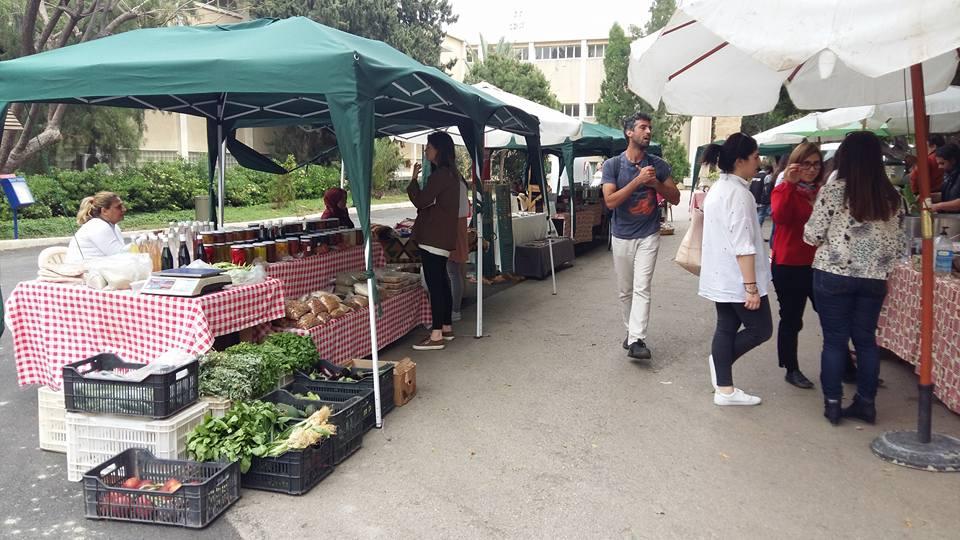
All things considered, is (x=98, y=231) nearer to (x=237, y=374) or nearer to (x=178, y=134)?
(x=237, y=374)

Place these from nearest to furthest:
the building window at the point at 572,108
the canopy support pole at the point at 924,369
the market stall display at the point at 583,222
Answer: the canopy support pole at the point at 924,369
the market stall display at the point at 583,222
the building window at the point at 572,108

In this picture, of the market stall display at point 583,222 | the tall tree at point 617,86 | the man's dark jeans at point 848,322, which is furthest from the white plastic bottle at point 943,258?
the tall tree at point 617,86

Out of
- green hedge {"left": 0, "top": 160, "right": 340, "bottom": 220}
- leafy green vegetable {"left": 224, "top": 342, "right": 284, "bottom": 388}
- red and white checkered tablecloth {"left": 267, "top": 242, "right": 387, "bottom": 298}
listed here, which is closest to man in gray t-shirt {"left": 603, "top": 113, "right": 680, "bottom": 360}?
red and white checkered tablecloth {"left": 267, "top": 242, "right": 387, "bottom": 298}

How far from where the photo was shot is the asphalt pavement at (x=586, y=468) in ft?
10.9

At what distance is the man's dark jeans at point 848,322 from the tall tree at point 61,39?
644 inches

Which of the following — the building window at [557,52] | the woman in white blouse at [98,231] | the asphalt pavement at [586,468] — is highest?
the building window at [557,52]

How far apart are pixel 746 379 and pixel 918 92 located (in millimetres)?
2524

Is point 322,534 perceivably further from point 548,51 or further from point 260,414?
point 548,51

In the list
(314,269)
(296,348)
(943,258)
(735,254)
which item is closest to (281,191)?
(314,269)

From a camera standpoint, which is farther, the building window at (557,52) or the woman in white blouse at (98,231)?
the building window at (557,52)

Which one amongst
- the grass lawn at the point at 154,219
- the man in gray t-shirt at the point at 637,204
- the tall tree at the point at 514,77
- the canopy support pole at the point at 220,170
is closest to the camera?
the man in gray t-shirt at the point at 637,204

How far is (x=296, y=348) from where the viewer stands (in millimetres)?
4742

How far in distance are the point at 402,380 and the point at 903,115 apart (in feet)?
27.0

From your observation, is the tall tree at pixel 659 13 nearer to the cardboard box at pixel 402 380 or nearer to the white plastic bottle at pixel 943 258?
the white plastic bottle at pixel 943 258
